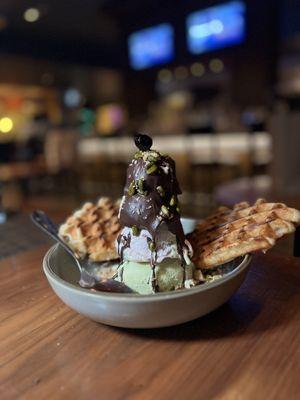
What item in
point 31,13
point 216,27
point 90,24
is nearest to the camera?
point 216,27

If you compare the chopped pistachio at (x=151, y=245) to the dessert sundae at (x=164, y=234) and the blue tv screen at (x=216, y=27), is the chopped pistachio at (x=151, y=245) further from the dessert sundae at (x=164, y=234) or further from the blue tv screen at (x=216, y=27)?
the blue tv screen at (x=216, y=27)

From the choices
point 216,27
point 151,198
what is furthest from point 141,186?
point 216,27

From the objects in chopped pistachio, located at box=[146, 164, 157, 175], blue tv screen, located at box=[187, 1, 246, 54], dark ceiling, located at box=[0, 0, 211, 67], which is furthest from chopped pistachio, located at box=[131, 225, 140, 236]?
dark ceiling, located at box=[0, 0, 211, 67]

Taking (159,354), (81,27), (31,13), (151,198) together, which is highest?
(81,27)

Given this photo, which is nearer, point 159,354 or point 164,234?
point 159,354

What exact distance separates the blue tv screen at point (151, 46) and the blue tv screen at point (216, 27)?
46 centimetres

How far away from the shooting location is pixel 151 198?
68 centimetres

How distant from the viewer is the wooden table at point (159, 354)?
19.7 inches

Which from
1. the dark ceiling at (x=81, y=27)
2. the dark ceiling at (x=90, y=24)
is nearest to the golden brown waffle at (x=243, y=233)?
the dark ceiling at (x=90, y=24)

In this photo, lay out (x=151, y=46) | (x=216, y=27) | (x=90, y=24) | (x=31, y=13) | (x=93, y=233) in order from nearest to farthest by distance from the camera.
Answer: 1. (x=93, y=233)
2. (x=216, y=27)
3. (x=31, y=13)
4. (x=151, y=46)
5. (x=90, y=24)

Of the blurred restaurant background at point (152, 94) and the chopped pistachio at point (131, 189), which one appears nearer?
the chopped pistachio at point (131, 189)

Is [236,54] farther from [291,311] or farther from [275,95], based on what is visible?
[291,311]

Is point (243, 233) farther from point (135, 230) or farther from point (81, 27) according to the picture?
point (81, 27)

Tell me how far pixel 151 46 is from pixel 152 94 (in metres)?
1.52
